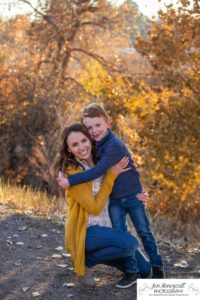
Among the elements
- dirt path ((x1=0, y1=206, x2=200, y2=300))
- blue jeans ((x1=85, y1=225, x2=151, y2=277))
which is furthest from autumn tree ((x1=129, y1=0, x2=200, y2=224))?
blue jeans ((x1=85, y1=225, x2=151, y2=277))

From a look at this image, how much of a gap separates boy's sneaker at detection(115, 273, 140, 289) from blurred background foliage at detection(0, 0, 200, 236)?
14.4ft

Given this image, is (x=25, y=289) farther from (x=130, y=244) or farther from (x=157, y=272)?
(x=157, y=272)

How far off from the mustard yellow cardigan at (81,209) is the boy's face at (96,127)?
11.0 inches

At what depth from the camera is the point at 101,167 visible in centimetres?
445

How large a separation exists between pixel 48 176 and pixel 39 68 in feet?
14.3

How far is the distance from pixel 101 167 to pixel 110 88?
253 inches

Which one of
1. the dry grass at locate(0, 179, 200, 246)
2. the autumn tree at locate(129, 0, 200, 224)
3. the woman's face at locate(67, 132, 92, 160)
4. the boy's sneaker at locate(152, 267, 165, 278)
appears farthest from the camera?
the autumn tree at locate(129, 0, 200, 224)

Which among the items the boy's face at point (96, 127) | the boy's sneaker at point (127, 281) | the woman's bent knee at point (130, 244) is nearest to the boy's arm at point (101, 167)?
the boy's face at point (96, 127)

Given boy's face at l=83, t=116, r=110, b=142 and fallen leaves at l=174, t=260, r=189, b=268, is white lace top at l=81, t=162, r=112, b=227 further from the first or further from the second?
fallen leaves at l=174, t=260, r=189, b=268

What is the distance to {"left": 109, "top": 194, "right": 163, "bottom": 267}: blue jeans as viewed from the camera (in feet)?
15.3

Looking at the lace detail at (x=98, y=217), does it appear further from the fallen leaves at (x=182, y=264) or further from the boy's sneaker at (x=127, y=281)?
the fallen leaves at (x=182, y=264)

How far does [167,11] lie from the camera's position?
8.91 metres

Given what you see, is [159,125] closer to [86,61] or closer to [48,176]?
[48,176]

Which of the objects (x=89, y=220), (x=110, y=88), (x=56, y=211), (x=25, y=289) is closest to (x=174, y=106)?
(x=110, y=88)
